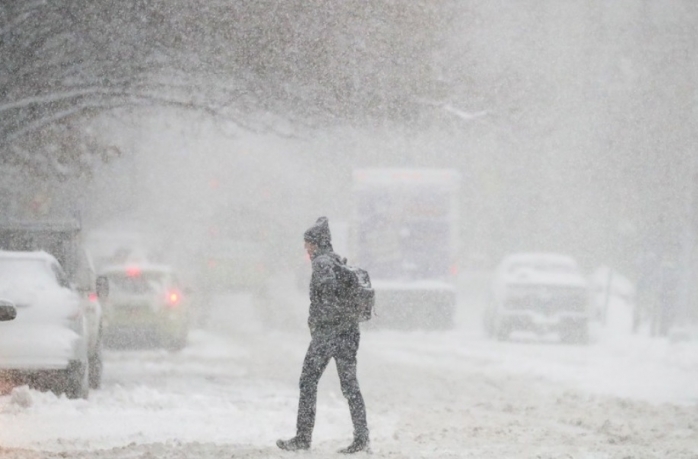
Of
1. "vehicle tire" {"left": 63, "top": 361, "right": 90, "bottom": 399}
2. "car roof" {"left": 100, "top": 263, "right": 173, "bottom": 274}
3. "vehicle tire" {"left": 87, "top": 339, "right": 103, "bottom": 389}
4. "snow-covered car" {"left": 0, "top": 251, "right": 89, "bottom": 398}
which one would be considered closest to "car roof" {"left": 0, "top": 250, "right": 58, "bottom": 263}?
"snow-covered car" {"left": 0, "top": 251, "right": 89, "bottom": 398}

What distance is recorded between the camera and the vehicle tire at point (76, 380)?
12008mm

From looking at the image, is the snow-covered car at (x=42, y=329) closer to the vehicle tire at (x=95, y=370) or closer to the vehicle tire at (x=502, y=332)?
the vehicle tire at (x=95, y=370)

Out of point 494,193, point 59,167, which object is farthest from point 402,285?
point 494,193

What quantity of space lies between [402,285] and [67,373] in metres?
13.2

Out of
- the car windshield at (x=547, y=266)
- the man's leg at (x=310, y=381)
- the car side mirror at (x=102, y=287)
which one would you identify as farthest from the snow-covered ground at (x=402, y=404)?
the car windshield at (x=547, y=266)

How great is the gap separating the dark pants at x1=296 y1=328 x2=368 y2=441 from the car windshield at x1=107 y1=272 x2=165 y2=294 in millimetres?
10669

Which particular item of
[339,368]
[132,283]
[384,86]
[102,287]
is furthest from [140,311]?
[339,368]

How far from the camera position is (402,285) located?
24719 millimetres

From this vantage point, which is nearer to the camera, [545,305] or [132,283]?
[132,283]

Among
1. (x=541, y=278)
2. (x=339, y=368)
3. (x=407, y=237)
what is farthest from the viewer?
(x=407, y=237)

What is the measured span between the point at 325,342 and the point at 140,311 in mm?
10752

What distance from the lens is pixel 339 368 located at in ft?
28.8

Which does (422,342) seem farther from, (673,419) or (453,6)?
(673,419)

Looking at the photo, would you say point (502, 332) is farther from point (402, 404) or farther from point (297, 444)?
point (297, 444)
